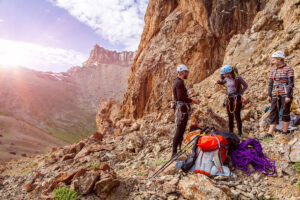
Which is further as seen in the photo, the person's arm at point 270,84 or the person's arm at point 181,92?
the person's arm at point 270,84

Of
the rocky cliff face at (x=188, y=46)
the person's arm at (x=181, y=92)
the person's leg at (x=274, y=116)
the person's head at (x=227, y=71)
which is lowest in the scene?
the person's leg at (x=274, y=116)

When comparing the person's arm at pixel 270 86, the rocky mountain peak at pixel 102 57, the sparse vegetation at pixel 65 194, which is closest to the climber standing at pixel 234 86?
the person's arm at pixel 270 86

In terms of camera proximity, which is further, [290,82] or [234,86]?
[234,86]

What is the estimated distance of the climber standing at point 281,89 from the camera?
521 centimetres

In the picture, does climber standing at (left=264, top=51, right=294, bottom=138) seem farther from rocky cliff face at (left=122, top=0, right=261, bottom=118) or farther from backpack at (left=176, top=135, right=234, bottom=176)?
rocky cliff face at (left=122, top=0, right=261, bottom=118)

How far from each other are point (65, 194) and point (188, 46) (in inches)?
699

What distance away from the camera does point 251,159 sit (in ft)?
13.0

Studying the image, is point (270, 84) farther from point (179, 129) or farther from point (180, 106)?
point (179, 129)

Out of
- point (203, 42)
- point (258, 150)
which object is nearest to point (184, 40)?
point (203, 42)

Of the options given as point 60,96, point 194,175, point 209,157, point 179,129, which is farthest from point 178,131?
point 60,96

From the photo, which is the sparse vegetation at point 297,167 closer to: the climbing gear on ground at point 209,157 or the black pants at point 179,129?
the climbing gear on ground at point 209,157

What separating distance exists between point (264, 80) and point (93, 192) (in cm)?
1166

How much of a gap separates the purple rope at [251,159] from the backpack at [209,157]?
0.32m

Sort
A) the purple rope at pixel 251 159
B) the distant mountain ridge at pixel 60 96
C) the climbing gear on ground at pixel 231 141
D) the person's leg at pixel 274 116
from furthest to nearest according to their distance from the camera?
the distant mountain ridge at pixel 60 96
the person's leg at pixel 274 116
the climbing gear on ground at pixel 231 141
the purple rope at pixel 251 159
